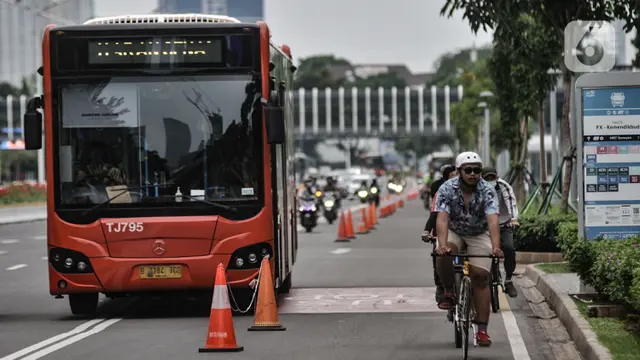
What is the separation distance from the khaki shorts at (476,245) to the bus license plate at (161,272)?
4.06 m

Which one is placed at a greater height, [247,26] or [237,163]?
[247,26]

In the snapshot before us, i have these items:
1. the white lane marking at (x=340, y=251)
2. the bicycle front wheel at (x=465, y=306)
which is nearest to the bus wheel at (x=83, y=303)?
the bicycle front wheel at (x=465, y=306)

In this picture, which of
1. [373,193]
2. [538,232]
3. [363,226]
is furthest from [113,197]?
[373,193]

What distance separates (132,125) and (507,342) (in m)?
4.91

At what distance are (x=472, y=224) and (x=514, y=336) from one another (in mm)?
2045

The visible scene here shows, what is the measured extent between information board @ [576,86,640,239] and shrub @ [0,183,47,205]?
5533 cm

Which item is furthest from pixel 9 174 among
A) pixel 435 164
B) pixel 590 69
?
pixel 590 69

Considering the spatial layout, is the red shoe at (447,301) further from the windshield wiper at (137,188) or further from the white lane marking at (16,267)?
the white lane marking at (16,267)

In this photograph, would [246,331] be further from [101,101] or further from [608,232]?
[608,232]

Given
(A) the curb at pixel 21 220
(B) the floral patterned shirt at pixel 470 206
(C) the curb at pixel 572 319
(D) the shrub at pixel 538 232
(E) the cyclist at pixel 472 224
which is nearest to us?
(C) the curb at pixel 572 319

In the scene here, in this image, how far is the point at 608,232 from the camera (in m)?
15.1

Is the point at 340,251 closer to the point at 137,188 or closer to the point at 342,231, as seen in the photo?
the point at 342,231

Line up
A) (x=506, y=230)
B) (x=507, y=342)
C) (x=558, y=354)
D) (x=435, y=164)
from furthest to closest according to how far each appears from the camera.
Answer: (x=435, y=164) → (x=506, y=230) → (x=507, y=342) → (x=558, y=354)

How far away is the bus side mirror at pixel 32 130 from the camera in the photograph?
47.2ft
